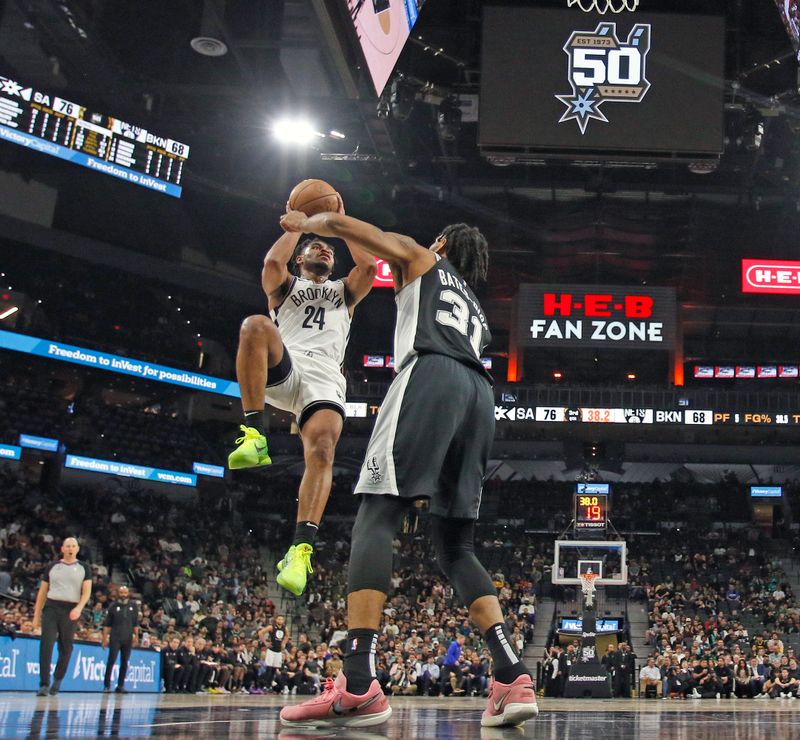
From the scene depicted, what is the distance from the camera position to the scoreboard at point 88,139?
2069cm

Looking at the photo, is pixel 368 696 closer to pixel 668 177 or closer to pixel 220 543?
pixel 668 177

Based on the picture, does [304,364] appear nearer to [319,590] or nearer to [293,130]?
[293,130]

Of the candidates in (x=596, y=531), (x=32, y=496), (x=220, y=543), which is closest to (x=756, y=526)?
(x=596, y=531)

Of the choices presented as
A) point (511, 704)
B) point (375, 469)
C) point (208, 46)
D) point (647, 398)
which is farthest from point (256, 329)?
point (647, 398)

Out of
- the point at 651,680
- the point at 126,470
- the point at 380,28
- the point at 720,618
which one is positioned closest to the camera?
the point at 380,28

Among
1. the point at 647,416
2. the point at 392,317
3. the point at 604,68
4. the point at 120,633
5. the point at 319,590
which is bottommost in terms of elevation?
the point at 120,633

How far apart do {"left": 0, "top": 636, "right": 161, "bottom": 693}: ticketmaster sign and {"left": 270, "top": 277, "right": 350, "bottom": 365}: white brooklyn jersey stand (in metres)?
6.97

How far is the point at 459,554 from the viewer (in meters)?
3.77

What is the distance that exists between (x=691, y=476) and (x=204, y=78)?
24316 millimetres

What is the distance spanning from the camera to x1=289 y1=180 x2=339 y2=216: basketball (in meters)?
4.99

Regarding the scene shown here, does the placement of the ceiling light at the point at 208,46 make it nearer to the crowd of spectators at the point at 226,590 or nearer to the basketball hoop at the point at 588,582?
the crowd of spectators at the point at 226,590

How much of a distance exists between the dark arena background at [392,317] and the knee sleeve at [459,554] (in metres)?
6.54

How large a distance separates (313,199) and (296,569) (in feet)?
6.38

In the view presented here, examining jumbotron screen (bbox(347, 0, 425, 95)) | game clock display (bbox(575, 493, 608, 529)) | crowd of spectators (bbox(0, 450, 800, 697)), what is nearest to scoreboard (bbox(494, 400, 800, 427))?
crowd of spectators (bbox(0, 450, 800, 697))
